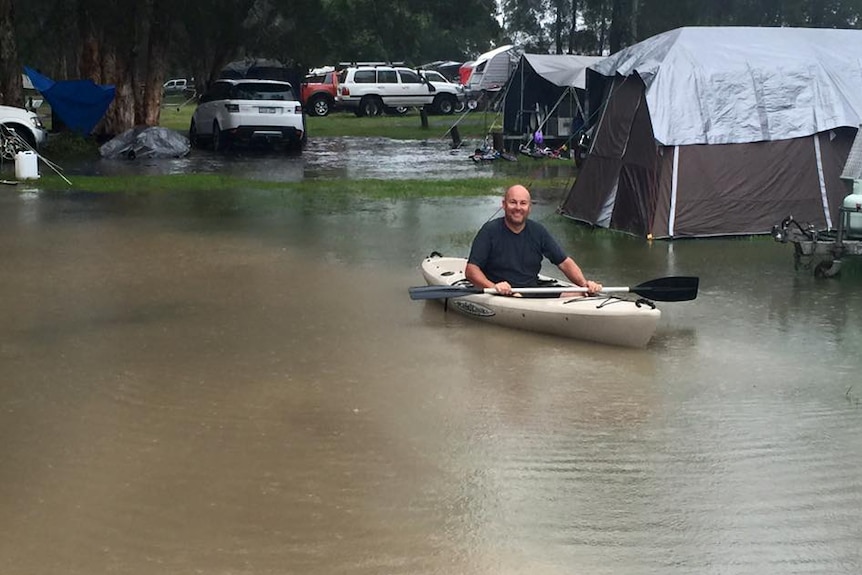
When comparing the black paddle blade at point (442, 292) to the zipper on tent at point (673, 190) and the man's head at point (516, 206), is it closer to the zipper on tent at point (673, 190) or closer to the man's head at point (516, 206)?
the man's head at point (516, 206)

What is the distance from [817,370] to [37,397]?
16.9 ft

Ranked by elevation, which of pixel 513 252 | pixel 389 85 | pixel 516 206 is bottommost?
pixel 389 85

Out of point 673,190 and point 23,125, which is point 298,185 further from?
point 673,190

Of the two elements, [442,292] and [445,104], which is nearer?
A: [442,292]

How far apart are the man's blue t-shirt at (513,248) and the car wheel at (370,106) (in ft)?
112

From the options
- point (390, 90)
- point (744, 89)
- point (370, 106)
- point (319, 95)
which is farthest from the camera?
point (319, 95)

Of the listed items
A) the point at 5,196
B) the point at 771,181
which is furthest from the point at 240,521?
the point at 5,196

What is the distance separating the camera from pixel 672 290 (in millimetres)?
8984

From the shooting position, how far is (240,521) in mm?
5258

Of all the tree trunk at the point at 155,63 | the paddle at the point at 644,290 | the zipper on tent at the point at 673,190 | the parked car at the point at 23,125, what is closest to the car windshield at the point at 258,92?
the tree trunk at the point at 155,63

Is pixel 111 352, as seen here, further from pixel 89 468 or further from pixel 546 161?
pixel 546 161

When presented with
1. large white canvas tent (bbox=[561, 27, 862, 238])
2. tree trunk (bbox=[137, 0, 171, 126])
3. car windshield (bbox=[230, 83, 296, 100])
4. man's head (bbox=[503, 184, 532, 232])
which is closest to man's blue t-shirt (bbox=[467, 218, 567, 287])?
man's head (bbox=[503, 184, 532, 232])

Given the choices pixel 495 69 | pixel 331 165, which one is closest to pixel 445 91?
pixel 495 69

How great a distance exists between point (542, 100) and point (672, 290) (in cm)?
2015
